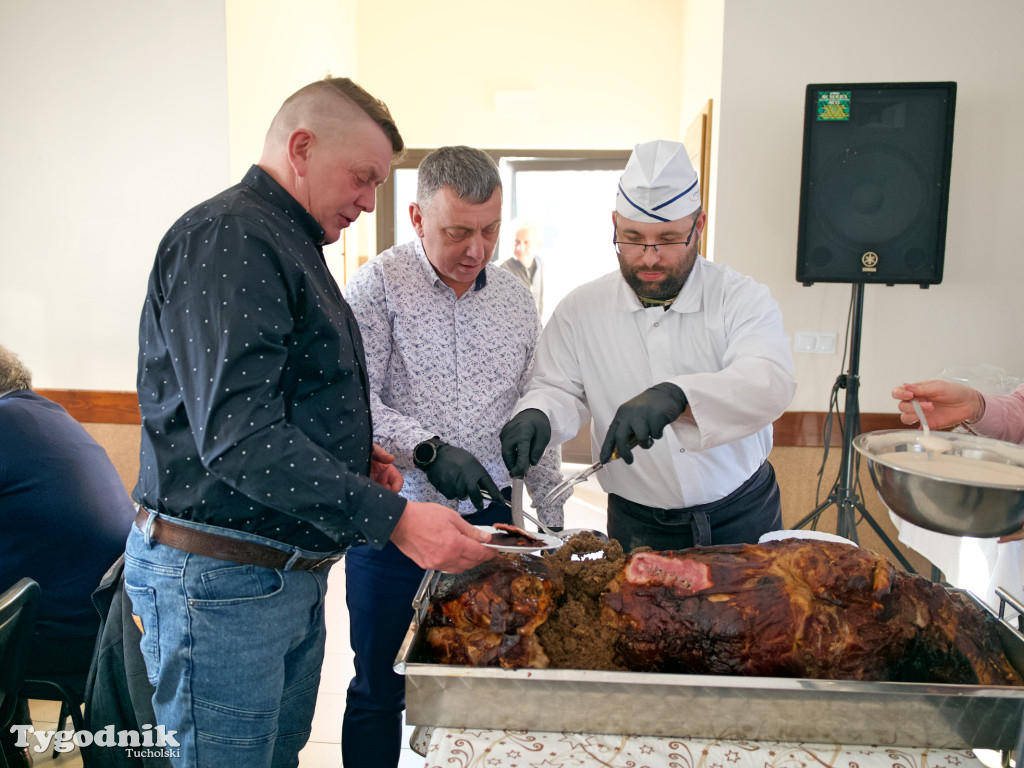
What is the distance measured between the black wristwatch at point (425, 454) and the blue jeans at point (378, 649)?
262mm

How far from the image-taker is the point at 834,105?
8.45 ft

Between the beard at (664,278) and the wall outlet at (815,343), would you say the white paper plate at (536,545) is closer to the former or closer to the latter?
the beard at (664,278)

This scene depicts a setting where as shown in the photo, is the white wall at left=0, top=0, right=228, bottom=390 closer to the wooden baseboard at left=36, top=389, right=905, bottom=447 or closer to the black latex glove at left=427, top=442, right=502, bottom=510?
the wooden baseboard at left=36, top=389, right=905, bottom=447

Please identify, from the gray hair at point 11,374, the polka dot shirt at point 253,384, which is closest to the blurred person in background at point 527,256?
the gray hair at point 11,374

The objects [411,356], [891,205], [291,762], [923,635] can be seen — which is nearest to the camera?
[923,635]

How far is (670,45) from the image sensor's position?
4684mm

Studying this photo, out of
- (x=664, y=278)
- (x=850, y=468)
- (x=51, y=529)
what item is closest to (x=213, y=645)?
(x=51, y=529)

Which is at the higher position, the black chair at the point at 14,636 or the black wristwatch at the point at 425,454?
the black wristwatch at the point at 425,454

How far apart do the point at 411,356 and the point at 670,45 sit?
3902 mm

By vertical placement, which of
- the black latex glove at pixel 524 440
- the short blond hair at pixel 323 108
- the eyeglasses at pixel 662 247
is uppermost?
the short blond hair at pixel 323 108

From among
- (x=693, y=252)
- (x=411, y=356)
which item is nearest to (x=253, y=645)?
(x=411, y=356)

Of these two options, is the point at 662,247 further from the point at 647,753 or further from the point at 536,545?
the point at 647,753

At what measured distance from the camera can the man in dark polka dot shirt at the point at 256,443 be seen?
1024 millimetres

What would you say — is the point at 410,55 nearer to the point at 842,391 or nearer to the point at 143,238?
the point at 143,238
